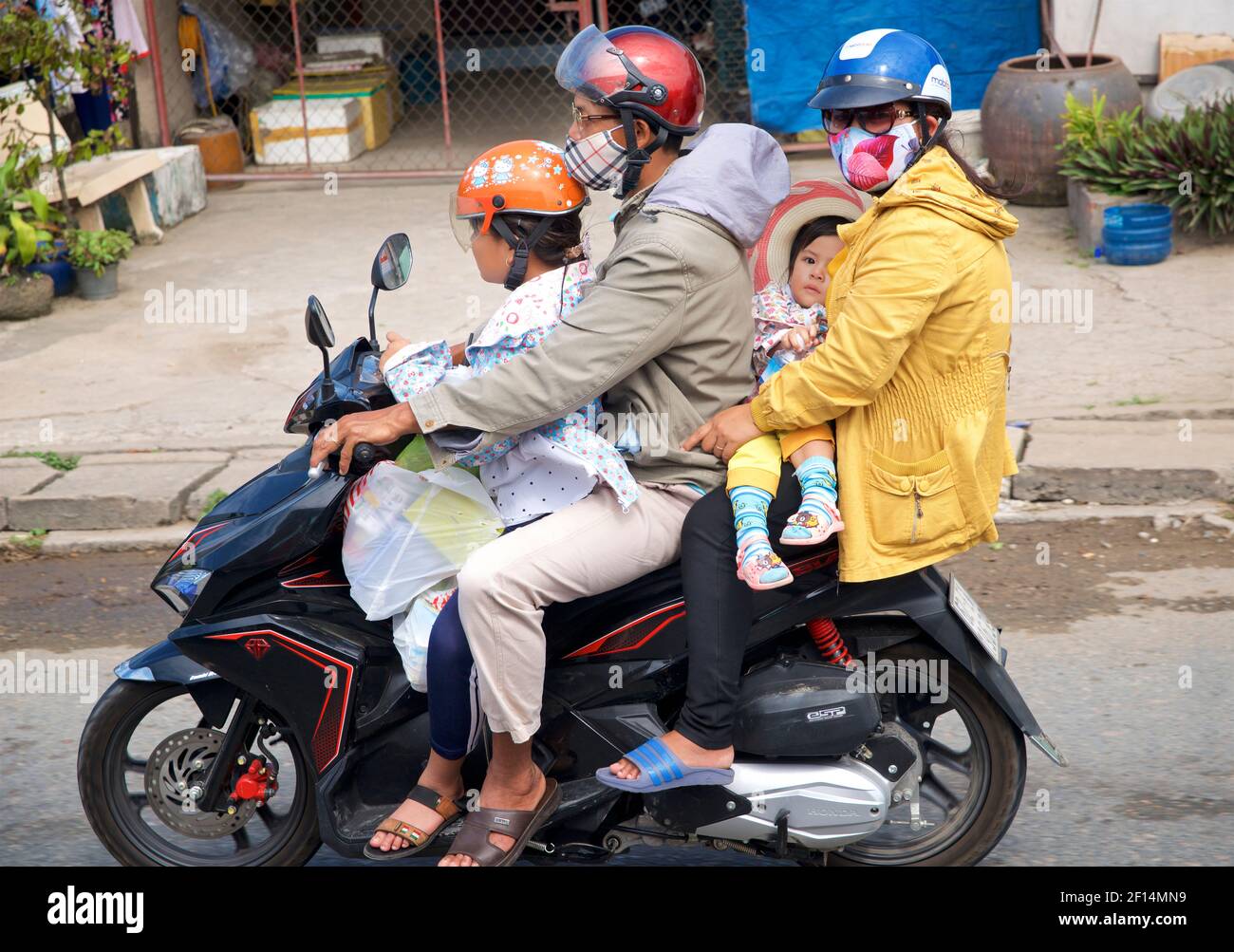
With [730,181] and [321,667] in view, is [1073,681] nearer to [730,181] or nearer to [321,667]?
[730,181]

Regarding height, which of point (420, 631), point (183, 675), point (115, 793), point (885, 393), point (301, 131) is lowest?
point (115, 793)

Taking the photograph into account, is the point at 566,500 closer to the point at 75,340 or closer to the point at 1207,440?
the point at 1207,440

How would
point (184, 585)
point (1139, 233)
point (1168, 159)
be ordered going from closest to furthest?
1. point (184, 585)
2. point (1139, 233)
3. point (1168, 159)

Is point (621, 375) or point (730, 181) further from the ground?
point (730, 181)

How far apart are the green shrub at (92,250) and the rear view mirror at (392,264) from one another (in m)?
5.98

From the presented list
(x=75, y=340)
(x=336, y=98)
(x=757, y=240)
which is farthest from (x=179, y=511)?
(x=336, y=98)

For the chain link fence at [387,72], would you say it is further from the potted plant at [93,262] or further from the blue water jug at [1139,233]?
the blue water jug at [1139,233]

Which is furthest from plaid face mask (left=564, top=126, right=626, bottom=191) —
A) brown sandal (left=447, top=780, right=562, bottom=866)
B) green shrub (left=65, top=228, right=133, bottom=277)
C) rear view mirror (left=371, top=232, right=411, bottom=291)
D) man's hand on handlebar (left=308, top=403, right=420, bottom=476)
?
green shrub (left=65, top=228, right=133, bottom=277)

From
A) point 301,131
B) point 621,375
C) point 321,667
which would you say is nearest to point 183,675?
point 321,667

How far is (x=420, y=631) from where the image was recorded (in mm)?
2891

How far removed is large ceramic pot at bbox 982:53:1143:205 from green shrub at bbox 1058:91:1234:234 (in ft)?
0.63

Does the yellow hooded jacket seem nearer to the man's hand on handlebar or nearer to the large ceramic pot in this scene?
the man's hand on handlebar

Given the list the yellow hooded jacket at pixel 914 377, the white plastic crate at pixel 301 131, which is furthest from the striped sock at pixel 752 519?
the white plastic crate at pixel 301 131

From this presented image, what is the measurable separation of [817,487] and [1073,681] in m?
1.64
